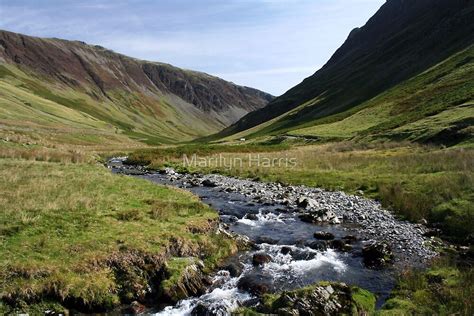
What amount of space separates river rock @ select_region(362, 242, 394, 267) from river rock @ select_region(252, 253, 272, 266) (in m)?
5.09

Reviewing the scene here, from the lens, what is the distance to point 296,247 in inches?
902

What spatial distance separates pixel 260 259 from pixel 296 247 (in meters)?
3.23

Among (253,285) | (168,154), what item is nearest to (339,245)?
(253,285)

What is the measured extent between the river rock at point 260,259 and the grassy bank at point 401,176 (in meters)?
10.8

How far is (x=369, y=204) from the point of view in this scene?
3219 centimetres

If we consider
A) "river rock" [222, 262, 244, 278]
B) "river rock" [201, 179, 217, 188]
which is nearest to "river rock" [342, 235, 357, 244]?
"river rock" [222, 262, 244, 278]

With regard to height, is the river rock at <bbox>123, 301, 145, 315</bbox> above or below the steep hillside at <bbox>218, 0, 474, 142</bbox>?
below

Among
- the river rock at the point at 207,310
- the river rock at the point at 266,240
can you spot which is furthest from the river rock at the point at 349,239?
the river rock at the point at 207,310

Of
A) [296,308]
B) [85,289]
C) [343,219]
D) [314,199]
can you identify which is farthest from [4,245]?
[314,199]

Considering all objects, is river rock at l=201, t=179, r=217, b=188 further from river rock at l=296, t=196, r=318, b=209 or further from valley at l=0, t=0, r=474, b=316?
river rock at l=296, t=196, r=318, b=209

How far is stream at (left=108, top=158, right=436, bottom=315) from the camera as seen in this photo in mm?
17250

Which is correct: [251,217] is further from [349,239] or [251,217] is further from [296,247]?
[349,239]

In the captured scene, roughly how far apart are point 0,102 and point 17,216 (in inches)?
5090

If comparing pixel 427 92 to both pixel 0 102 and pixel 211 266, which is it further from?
pixel 0 102
